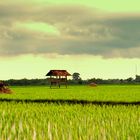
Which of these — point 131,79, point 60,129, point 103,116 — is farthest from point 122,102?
point 131,79

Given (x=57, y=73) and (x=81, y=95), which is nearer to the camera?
(x=81, y=95)

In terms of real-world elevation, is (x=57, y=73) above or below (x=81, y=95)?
above

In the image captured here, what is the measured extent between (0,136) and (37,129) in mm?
782

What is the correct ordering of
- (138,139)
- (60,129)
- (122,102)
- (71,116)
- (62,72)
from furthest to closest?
(62,72) → (122,102) → (71,116) → (60,129) → (138,139)

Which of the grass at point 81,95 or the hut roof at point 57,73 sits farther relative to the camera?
the hut roof at point 57,73

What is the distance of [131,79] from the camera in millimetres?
97062

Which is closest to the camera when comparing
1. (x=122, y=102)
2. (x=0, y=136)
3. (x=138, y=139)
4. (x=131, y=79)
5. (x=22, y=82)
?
(x=138, y=139)

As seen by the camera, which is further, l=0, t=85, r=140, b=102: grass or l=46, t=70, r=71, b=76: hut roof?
l=46, t=70, r=71, b=76: hut roof

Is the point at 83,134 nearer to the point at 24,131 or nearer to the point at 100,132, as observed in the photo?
the point at 100,132

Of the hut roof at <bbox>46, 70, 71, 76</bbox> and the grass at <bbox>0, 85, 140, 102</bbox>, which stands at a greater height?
the hut roof at <bbox>46, 70, 71, 76</bbox>

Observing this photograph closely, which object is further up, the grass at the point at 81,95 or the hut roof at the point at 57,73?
the hut roof at the point at 57,73

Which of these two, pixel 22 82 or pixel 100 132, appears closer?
pixel 100 132

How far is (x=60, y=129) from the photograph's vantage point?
6.43 m

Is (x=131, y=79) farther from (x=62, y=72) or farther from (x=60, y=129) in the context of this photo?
(x=60, y=129)
